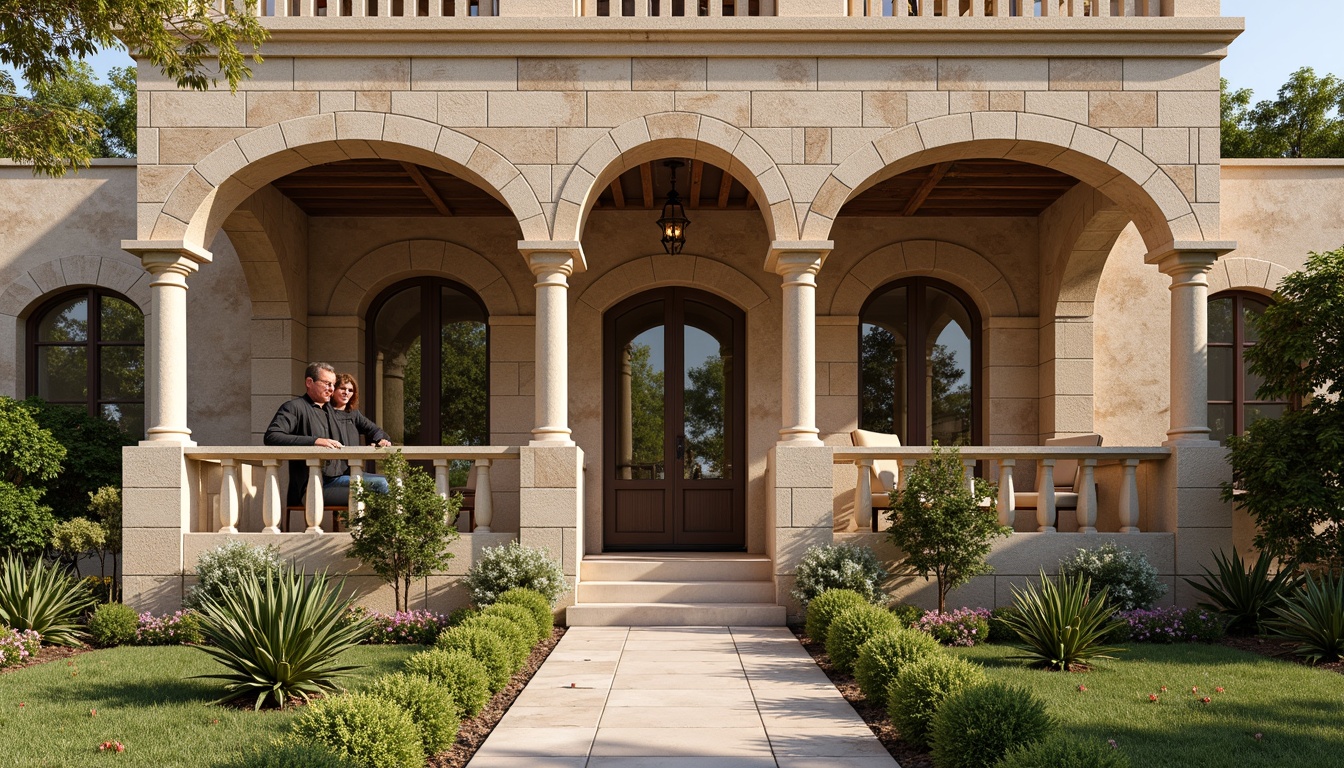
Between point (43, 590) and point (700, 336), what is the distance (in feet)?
23.5

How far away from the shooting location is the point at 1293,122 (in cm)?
2298

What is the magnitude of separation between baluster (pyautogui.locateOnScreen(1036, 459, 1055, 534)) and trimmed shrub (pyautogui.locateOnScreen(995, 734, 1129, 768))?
5.98 meters

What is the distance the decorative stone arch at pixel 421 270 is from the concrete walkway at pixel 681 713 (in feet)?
17.1

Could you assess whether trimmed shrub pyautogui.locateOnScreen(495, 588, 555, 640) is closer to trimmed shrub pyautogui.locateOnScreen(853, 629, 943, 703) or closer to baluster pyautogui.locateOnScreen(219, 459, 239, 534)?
baluster pyautogui.locateOnScreen(219, 459, 239, 534)

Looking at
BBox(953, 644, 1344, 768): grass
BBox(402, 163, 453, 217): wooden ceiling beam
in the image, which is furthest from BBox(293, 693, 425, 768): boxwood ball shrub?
BBox(402, 163, 453, 217): wooden ceiling beam

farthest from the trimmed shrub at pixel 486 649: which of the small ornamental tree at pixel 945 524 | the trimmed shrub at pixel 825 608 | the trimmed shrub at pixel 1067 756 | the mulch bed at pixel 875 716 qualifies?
the small ornamental tree at pixel 945 524

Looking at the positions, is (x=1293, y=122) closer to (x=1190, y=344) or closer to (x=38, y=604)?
(x=1190, y=344)

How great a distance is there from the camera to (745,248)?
1276 centimetres

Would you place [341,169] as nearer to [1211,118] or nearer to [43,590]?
[43,590]

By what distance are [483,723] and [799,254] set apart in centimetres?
530

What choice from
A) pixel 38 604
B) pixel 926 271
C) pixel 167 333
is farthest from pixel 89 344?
pixel 926 271

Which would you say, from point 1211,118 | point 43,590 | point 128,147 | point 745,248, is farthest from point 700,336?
point 128,147

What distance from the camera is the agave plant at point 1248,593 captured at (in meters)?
9.00

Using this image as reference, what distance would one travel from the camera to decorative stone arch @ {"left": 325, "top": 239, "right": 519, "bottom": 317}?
500 inches
